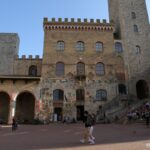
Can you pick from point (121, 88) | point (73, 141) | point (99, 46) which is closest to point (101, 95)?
point (121, 88)

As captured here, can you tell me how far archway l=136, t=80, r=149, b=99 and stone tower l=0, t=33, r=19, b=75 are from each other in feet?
66.5

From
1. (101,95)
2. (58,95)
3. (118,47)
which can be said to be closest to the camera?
(58,95)

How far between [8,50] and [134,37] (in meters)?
20.9

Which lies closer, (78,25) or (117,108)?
(117,108)

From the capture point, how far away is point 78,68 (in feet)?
93.8

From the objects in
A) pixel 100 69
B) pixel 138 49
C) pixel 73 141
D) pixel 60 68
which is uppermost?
pixel 138 49

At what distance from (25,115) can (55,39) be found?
1247 cm

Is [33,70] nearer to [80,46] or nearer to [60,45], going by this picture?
[60,45]

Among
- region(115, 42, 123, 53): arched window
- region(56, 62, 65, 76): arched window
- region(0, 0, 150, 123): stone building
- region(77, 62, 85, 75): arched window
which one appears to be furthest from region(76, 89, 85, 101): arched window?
region(115, 42, 123, 53): arched window

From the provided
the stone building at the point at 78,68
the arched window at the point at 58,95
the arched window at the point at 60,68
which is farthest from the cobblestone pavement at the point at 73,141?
the arched window at the point at 60,68

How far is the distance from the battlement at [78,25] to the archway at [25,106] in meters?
11.2

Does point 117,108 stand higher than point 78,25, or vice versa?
point 78,25

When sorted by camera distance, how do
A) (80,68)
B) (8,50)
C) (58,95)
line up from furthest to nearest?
(8,50) < (80,68) < (58,95)

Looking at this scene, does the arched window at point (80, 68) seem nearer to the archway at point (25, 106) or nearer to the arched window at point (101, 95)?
the arched window at point (101, 95)
